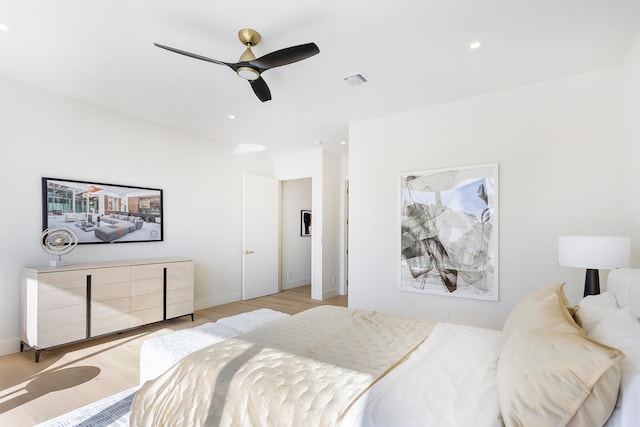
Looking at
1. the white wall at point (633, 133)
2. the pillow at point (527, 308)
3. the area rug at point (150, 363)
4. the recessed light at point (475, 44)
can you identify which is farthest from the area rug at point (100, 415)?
the white wall at point (633, 133)

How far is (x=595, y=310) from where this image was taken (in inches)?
58.6

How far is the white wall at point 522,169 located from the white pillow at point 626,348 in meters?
1.84

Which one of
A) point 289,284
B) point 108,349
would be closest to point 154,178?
point 108,349

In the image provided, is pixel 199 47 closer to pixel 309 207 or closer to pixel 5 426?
pixel 5 426

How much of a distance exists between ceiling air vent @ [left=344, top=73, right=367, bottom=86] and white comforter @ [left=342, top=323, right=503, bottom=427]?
7.86 ft

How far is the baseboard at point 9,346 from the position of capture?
3078 millimetres

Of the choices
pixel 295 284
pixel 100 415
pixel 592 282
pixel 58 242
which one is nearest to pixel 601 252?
pixel 592 282

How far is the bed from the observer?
917 mm

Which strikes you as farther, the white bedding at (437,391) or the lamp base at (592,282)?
the lamp base at (592,282)

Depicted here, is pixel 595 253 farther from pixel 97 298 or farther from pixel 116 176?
pixel 116 176

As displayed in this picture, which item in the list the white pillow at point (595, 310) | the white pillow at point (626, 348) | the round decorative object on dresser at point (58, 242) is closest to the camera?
the white pillow at point (626, 348)

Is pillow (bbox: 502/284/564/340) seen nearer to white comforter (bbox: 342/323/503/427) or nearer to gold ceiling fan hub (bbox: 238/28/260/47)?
white comforter (bbox: 342/323/503/427)

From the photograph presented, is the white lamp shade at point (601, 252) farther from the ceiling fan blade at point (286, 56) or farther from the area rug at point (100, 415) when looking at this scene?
the area rug at point (100, 415)

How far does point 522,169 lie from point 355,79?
1.88 metres
